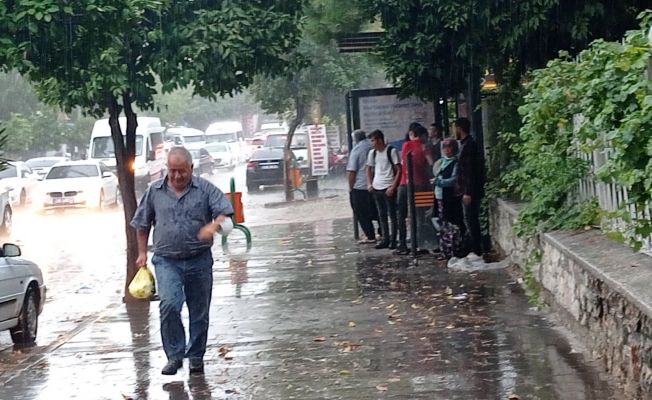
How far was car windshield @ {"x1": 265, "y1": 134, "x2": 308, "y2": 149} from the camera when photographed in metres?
44.0

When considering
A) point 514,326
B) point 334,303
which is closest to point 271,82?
point 334,303

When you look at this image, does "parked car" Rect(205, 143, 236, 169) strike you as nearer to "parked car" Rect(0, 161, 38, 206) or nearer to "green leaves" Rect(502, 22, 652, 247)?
"parked car" Rect(0, 161, 38, 206)

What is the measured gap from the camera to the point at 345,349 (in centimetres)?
887

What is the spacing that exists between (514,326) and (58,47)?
205 inches

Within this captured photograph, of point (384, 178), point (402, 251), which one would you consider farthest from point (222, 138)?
point (402, 251)

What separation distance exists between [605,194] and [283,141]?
120ft

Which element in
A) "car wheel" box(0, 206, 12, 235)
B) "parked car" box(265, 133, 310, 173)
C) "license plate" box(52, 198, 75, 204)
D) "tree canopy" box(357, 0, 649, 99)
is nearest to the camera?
"tree canopy" box(357, 0, 649, 99)

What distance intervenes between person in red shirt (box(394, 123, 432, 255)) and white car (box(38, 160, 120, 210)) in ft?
53.7

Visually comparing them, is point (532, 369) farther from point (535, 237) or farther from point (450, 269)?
point (450, 269)

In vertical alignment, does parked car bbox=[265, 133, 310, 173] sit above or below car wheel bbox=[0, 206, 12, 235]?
above

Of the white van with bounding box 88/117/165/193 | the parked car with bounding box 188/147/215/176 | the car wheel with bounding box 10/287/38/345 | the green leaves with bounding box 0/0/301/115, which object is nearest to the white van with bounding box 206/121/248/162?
the parked car with bounding box 188/147/215/176

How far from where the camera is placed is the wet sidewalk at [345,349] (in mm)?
7555

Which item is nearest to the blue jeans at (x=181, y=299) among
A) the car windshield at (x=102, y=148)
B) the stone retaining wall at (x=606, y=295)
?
the stone retaining wall at (x=606, y=295)

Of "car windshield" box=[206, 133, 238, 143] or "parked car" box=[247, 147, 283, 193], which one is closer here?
"parked car" box=[247, 147, 283, 193]
